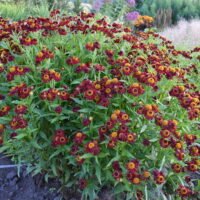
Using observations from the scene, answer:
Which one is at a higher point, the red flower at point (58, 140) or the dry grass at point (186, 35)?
the red flower at point (58, 140)

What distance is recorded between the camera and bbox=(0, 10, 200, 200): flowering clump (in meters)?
2.17

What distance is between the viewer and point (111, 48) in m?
2.79

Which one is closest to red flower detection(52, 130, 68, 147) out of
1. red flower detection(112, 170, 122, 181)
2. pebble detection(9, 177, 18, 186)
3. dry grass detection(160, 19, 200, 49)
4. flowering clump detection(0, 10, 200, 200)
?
flowering clump detection(0, 10, 200, 200)

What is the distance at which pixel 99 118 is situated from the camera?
93.1 inches

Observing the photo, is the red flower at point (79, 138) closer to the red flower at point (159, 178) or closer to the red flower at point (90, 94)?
the red flower at point (90, 94)

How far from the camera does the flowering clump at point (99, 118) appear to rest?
2168 mm

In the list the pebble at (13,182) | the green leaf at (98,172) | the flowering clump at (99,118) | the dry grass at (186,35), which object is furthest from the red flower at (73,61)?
the dry grass at (186,35)

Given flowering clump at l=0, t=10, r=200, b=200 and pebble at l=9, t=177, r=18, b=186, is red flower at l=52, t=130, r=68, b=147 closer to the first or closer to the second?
flowering clump at l=0, t=10, r=200, b=200

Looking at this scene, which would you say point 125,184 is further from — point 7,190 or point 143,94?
point 7,190

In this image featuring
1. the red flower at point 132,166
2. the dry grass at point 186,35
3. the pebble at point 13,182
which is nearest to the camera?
the red flower at point 132,166

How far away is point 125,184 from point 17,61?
109cm

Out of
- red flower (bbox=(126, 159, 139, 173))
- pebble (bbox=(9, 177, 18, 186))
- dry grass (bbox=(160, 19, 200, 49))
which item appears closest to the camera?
red flower (bbox=(126, 159, 139, 173))

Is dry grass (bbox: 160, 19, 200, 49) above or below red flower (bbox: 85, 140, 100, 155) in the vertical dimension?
below

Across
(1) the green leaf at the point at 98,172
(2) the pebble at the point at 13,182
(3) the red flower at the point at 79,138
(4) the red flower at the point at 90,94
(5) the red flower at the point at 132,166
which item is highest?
(4) the red flower at the point at 90,94
